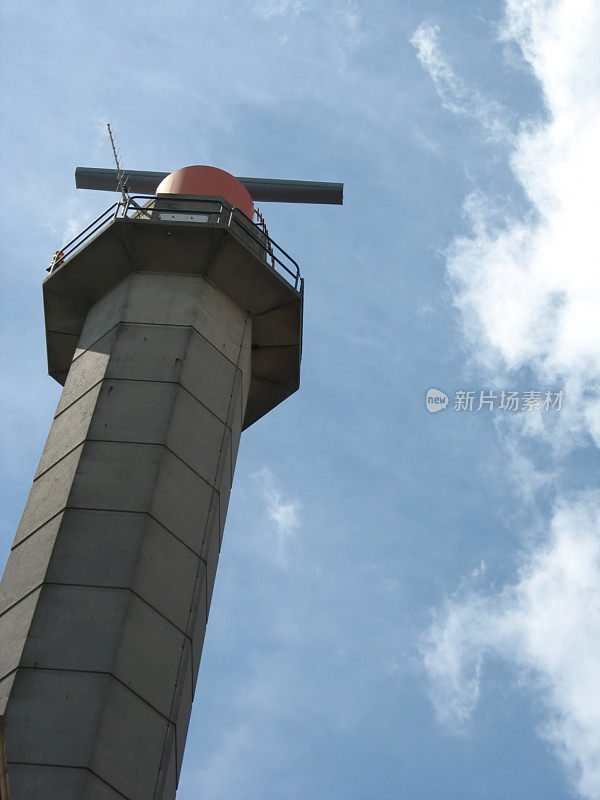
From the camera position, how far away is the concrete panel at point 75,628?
17.2 meters

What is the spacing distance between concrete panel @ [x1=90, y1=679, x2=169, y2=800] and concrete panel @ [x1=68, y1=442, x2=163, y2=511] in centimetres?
370

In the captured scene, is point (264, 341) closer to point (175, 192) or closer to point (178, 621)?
point (175, 192)

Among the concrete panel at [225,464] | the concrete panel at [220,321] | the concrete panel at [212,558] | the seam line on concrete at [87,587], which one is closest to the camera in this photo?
the seam line on concrete at [87,587]

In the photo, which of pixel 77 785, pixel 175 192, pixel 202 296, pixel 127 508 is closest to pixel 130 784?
pixel 77 785

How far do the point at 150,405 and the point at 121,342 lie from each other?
198cm

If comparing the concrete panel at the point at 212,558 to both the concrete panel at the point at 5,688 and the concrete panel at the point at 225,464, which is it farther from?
the concrete panel at the point at 5,688

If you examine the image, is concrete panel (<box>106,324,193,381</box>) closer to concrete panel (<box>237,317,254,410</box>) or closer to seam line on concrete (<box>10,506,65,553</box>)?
concrete panel (<box>237,317,254,410</box>)

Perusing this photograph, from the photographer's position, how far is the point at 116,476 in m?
20.1

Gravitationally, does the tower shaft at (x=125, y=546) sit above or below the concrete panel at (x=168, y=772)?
above

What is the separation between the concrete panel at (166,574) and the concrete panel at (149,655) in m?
0.22

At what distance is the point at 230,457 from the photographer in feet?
73.8

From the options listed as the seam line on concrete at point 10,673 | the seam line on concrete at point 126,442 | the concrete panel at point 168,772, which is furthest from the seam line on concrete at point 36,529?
the concrete panel at point 168,772

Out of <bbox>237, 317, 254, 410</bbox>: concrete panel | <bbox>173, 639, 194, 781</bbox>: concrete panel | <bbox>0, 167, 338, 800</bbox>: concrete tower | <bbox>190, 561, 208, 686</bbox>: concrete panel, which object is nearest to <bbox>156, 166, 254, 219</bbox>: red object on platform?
<bbox>0, 167, 338, 800</bbox>: concrete tower

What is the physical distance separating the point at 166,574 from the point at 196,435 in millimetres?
3361
